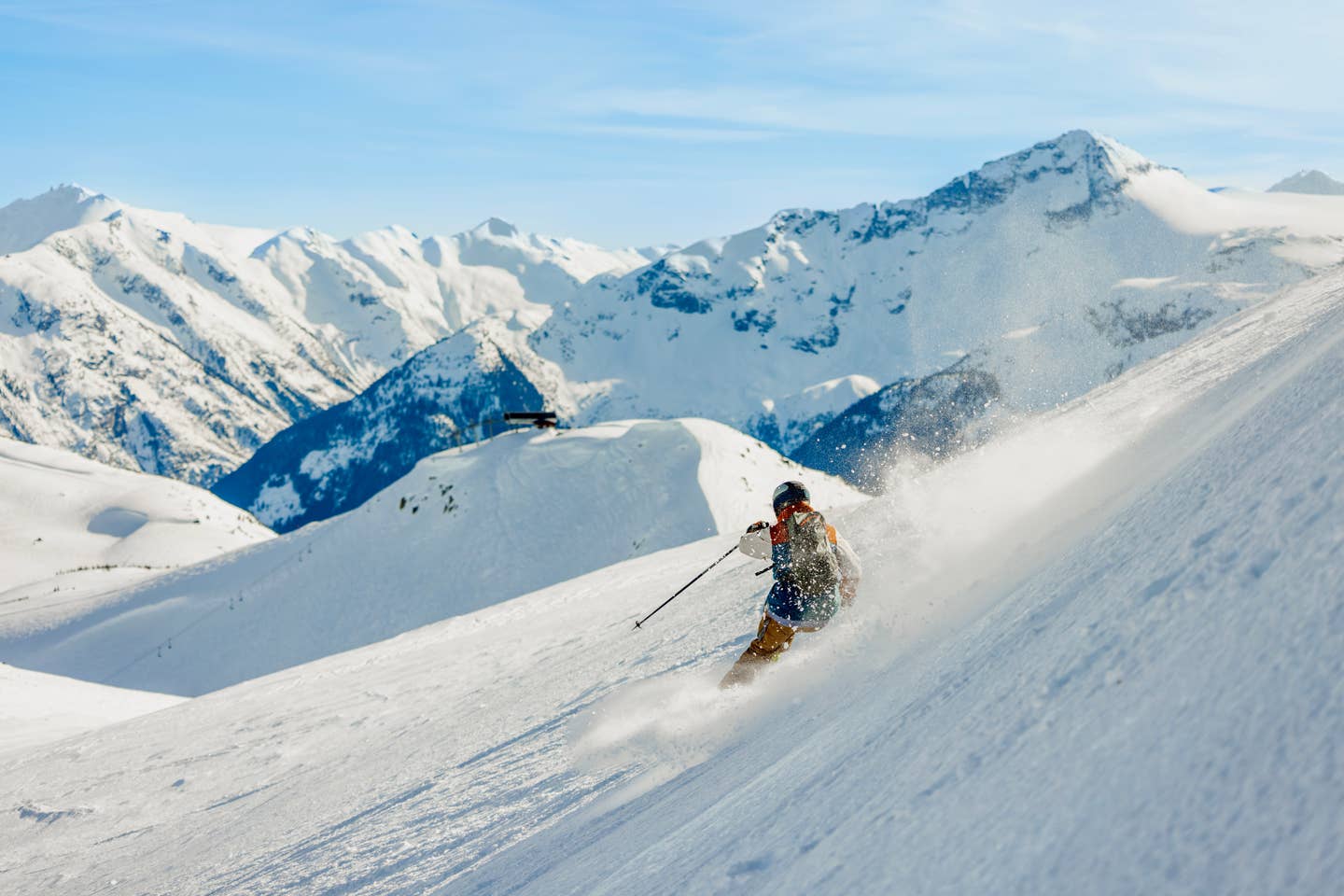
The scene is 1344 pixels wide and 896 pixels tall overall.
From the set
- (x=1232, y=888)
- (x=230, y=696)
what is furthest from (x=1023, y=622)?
(x=230, y=696)

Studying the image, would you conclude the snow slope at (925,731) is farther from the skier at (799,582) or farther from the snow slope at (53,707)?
the snow slope at (53,707)

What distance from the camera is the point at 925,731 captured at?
15.5 ft

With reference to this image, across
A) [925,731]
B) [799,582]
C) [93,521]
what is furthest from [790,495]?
[93,521]

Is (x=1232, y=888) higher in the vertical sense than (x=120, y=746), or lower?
higher

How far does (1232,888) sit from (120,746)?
1938cm

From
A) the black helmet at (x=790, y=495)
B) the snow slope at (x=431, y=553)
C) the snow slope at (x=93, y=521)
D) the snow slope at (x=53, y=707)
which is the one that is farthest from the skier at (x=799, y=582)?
the snow slope at (x=93, y=521)

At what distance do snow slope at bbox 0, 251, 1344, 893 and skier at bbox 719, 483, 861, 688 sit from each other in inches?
12.2

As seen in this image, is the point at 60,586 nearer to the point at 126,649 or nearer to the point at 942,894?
the point at 126,649

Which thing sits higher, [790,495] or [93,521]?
[790,495]

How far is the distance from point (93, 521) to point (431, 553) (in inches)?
3352

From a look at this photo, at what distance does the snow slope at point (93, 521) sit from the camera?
281 ft

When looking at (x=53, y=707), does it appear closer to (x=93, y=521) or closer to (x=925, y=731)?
(x=925, y=731)

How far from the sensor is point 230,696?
20500 millimetres

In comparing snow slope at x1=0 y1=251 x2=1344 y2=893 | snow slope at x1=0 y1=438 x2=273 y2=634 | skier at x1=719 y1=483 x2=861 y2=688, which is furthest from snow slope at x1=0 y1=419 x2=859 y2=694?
skier at x1=719 y1=483 x2=861 y2=688
